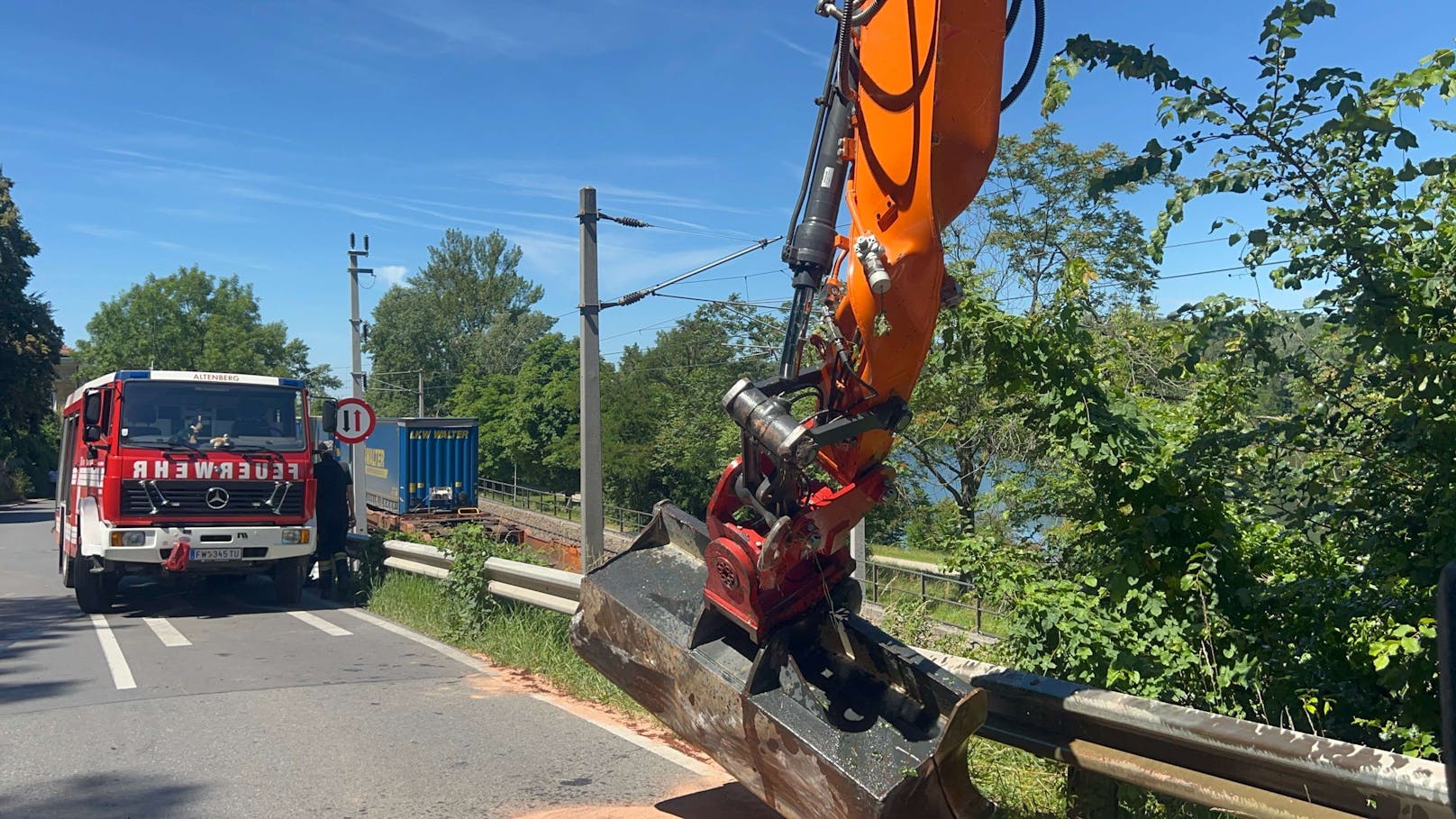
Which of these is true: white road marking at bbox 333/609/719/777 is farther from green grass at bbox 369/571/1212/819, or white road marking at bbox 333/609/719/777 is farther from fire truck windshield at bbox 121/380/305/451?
fire truck windshield at bbox 121/380/305/451

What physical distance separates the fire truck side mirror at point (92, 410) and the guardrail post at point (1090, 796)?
11290mm

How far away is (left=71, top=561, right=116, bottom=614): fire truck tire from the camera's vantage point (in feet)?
38.0

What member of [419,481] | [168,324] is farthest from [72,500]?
[168,324]

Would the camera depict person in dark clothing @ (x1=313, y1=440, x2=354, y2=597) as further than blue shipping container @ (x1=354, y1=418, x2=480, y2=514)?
No

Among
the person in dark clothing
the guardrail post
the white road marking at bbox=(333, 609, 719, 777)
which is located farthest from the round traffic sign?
the guardrail post

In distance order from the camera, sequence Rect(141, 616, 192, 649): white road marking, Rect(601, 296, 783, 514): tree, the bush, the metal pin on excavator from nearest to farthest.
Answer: the metal pin on excavator
the bush
Rect(141, 616, 192, 649): white road marking
Rect(601, 296, 783, 514): tree

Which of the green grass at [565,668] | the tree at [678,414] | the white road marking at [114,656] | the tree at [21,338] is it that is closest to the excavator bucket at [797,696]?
the green grass at [565,668]

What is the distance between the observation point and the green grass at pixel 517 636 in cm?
730

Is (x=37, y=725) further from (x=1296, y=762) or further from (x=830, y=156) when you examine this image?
(x=1296, y=762)

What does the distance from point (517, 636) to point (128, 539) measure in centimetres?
543

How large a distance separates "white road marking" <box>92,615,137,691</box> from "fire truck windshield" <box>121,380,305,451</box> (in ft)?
6.39

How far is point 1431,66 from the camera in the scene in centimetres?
427

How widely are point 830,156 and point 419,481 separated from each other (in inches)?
1097

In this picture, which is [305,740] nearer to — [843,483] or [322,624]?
[843,483]
